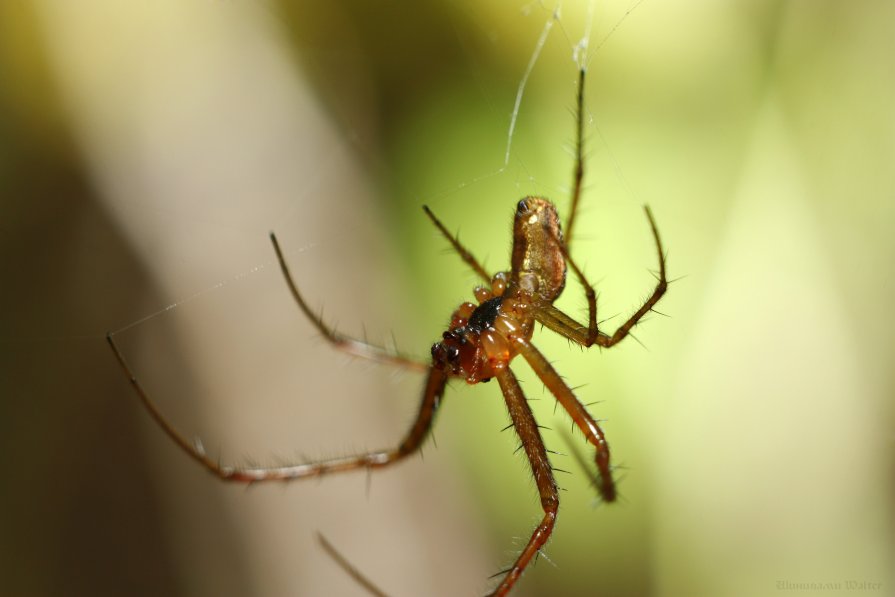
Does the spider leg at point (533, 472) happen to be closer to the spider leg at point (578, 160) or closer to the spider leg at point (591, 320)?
the spider leg at point (591, 320)

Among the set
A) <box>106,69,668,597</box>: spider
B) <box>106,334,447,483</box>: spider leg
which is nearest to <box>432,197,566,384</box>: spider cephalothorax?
<box>106,69,668,597</box>: spider

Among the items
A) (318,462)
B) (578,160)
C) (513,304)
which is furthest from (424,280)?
(578,160)

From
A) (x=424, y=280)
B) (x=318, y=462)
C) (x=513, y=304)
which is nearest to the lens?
(x=513, y=304)

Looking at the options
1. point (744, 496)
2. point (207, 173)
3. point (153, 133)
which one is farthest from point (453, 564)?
point (153, 133)

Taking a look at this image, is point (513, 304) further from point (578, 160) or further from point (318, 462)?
point (318, 462)

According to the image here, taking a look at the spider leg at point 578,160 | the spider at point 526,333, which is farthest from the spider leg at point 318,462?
the spider leg at point 578,160
